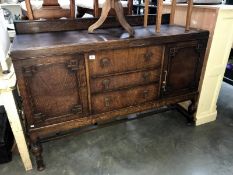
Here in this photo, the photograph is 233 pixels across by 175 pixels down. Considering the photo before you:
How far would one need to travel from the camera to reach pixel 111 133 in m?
1.90

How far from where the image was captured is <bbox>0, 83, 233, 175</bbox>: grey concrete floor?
1.51 metres

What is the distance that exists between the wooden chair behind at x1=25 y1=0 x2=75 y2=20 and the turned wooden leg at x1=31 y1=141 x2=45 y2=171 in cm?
95

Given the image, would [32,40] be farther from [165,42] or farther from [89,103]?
[165,42]

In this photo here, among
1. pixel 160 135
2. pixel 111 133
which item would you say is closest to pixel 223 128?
pixel 160 135

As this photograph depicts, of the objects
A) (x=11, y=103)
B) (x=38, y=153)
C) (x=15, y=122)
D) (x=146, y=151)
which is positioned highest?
(x=11, y=103)

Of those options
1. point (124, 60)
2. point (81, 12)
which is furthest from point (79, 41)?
point (81, 12)

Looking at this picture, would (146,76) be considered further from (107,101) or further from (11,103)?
(11,103)

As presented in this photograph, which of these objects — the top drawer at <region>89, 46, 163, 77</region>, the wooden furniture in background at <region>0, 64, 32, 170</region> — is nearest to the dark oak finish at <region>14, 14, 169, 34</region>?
the wooden furniture in background at <region>0, 64, 32, 170</region>

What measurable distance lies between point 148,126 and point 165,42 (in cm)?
93

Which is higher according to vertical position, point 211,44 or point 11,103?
point 211,44

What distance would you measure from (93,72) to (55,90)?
10.8 inches

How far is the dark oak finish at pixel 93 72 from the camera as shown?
117 cm

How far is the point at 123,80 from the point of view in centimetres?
142

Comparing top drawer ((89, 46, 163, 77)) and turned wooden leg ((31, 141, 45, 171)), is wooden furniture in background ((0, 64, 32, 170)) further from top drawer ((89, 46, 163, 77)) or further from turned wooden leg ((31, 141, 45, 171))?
top drawer ((89, 46, 163, 77))
